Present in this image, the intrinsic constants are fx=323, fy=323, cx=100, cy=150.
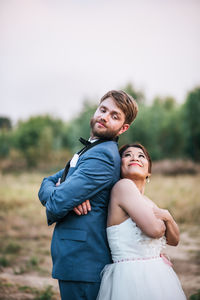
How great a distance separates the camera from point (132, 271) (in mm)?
2471

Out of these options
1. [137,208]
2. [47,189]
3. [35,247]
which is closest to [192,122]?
[35,247]

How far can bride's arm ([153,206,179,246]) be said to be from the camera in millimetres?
2483

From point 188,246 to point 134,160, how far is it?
591cm

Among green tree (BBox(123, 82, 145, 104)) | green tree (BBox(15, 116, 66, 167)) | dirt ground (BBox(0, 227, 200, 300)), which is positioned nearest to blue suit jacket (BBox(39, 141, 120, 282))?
dirt ground (BBox(0, 227, 200, 300))

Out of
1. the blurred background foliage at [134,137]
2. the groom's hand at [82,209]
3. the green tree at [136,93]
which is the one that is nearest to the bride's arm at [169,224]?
the groom's hand at [82,209]

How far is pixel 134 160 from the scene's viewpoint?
274 cm

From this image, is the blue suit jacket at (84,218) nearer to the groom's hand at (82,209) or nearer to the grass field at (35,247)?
the groom's hand at (82,209)

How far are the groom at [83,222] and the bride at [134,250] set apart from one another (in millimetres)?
79

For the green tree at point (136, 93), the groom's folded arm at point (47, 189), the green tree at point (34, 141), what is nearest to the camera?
the groom's folded arm at point (47, 189)

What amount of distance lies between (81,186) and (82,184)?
2 cm

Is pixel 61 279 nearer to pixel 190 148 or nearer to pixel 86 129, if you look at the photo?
pixel 190 148

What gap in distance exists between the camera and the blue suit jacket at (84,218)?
2342mm

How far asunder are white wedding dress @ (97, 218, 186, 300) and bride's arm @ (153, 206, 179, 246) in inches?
5.9

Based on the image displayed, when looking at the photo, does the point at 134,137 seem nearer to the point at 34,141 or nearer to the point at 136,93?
the point at 34,141
